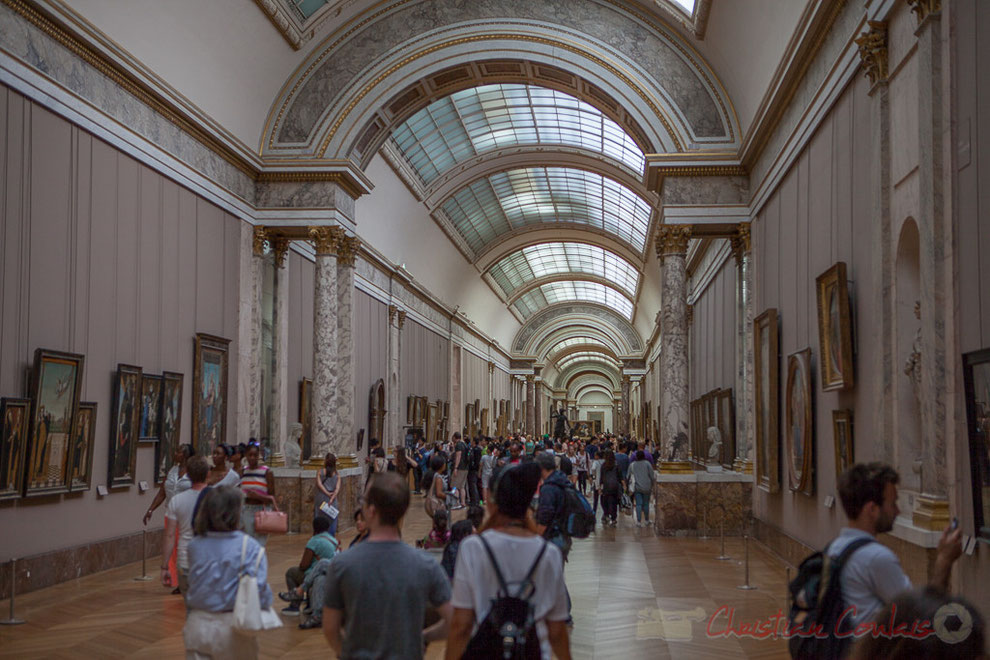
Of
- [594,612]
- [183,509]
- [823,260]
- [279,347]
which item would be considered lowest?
[594,612]

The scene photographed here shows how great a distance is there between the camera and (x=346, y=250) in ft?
64.5

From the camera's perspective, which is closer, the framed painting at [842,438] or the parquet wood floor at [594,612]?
the parquet wood floor at [594,612]

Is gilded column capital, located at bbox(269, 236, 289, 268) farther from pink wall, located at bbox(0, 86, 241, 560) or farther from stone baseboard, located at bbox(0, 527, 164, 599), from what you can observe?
stone baseboard, located at bbox(0, 527, 164, 599)

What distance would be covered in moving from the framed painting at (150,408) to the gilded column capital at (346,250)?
5.80 m

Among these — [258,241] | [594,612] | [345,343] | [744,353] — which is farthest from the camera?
[345,343]

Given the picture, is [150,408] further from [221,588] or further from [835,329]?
[221,588]

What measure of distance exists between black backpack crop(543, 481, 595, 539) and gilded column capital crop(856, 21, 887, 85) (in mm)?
4959

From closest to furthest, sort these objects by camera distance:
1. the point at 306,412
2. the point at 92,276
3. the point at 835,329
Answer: the point at 835,329
the point at 92,276
the point at 306,412

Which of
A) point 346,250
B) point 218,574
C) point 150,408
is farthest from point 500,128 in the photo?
point 218,574

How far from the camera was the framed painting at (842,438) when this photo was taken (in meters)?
10.5

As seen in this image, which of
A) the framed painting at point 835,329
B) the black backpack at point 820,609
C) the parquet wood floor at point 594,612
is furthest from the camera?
the framed painting at point 835,329

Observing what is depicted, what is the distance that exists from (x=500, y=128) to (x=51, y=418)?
20.5 m

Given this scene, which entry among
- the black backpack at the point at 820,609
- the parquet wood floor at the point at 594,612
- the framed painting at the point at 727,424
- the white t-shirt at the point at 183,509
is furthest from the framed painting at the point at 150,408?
the black backpack at the point at 820,609

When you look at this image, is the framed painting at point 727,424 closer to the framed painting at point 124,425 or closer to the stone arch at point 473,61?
the stone arch at point 473,61
